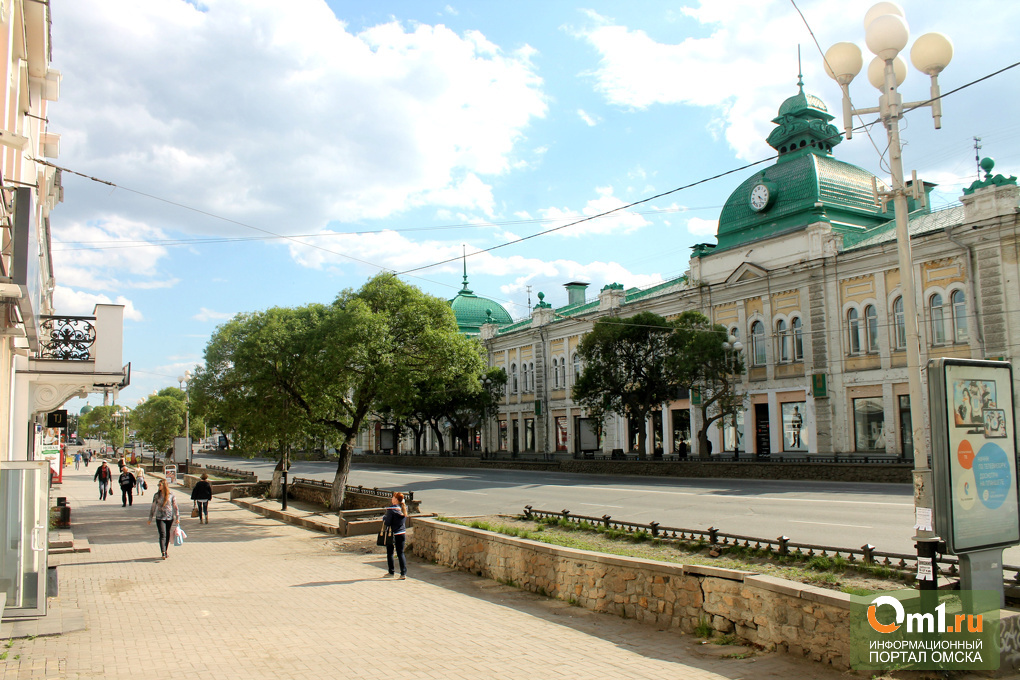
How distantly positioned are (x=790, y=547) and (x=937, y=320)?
2357cm

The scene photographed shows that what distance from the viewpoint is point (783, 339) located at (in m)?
36.4

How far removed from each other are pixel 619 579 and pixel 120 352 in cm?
941

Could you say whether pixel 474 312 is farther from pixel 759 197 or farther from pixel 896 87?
pixel 896 87

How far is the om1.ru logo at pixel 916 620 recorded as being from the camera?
6.31 m

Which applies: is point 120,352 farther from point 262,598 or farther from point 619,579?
point 619,579

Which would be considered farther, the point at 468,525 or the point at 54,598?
the point at 468,525

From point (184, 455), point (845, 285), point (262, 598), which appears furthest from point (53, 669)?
point (184, 455)

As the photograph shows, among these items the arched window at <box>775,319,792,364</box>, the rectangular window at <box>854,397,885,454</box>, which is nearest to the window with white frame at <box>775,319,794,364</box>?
the arched window at <box>775,319,792,364</box>

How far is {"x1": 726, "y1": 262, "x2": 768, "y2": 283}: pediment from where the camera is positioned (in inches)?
1448

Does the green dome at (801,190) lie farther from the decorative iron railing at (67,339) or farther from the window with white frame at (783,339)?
the decorative iron railing at (67,339)

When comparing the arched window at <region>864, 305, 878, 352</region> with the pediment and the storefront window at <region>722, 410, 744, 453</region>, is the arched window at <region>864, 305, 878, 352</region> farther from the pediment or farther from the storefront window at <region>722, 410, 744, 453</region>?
the storefront window at <region>722, 410, 744, 453</region>

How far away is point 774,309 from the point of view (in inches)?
1448

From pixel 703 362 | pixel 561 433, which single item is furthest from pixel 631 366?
pixel 561 433

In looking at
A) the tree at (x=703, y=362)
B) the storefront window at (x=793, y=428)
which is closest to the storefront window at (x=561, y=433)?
the tree at (x=703, y=362)
